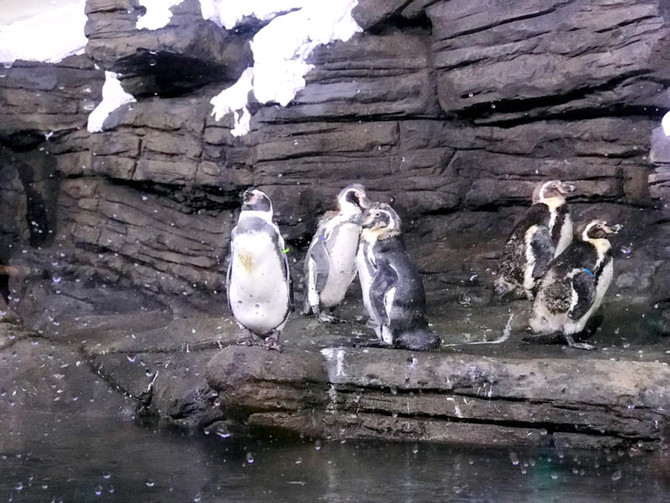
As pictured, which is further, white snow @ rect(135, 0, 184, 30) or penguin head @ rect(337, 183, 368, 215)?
white snow @ rect(135, 0, 184, 30)

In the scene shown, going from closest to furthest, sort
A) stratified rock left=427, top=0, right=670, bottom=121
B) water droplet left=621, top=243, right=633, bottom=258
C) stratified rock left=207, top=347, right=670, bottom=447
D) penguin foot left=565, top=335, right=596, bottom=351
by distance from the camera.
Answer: stratified rock left=207, top=347, right=670, bottom=447
penguin foot left=565, top=335, right=596, bottom=351
stratified rock left=427, top=0, right=670, bottom=121
water droplet left=621, top=243, right=633, bottom=258

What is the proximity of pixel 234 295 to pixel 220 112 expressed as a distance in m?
3.08

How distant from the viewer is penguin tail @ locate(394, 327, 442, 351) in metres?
5.64

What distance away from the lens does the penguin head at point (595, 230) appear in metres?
6.23

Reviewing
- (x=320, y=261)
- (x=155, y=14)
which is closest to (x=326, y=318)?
(x=320, y=261)

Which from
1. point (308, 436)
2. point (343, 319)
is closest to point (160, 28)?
point (343, 319)

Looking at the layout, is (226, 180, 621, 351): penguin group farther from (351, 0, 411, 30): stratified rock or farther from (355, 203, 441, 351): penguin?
(351, 0, 411, 30): stratified rock

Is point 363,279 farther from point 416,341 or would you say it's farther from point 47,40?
point 47,40

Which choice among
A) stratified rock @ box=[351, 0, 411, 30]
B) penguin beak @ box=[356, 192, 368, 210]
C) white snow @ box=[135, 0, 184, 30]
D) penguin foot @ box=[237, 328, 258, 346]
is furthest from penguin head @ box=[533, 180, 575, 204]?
white snow @ box=[135, 0, 184, 30]

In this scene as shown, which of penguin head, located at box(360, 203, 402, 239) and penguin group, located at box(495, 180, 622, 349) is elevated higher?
penguin head, located at box(360, 203, 402, 239)

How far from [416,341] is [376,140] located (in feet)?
9.28

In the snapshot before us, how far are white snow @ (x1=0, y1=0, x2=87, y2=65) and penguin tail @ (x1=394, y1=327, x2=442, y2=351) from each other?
19.9 ft

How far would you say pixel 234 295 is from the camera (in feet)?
19.6

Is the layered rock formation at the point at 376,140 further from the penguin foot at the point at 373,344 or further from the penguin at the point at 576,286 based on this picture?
the penguin foot at the point at 373,344
